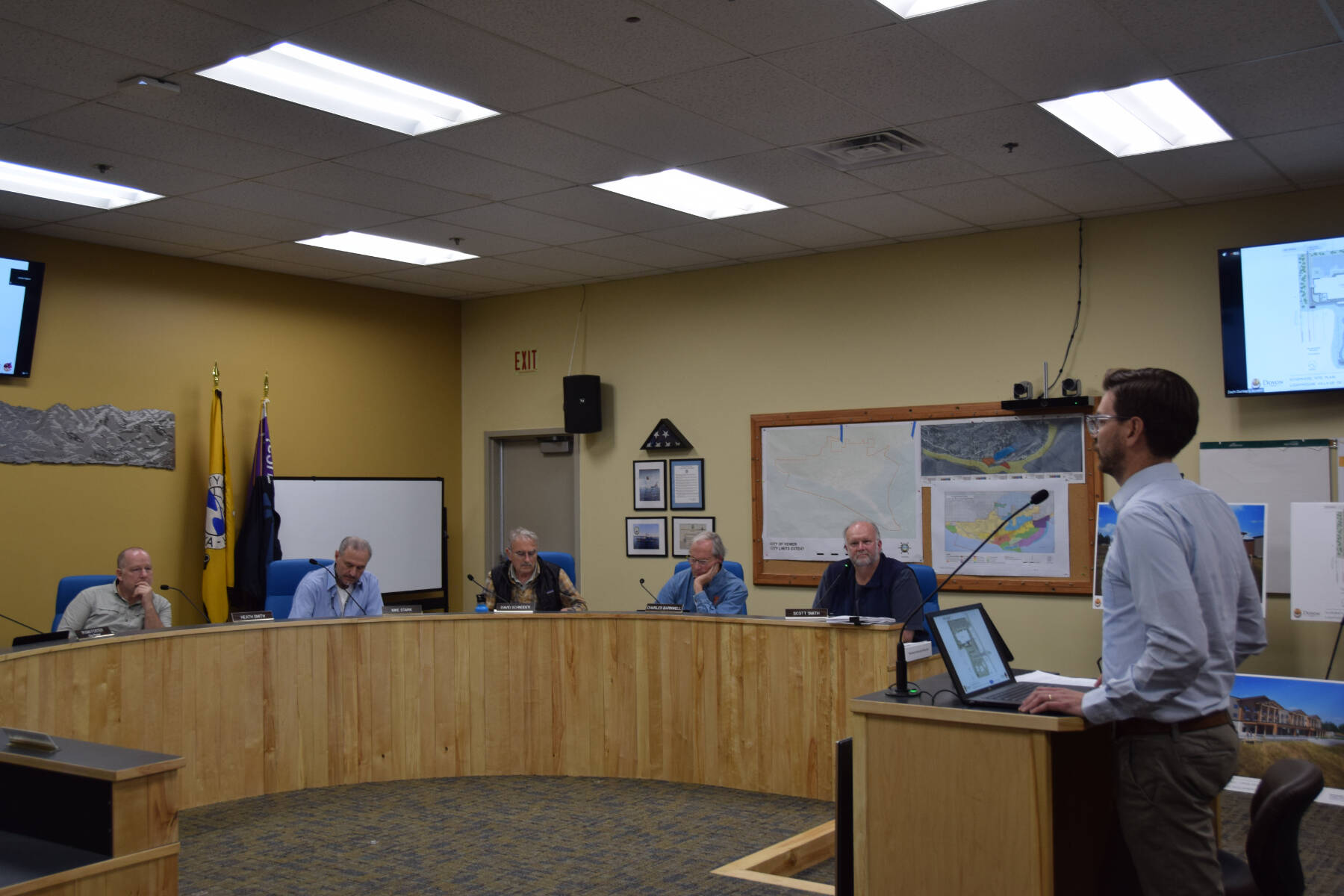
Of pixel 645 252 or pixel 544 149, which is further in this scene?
pixel 645 252

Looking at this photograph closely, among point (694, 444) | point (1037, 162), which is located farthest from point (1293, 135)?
point (694, 444)

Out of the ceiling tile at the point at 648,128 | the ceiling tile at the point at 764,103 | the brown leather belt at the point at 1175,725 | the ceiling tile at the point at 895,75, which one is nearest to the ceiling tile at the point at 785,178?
the ceiling tile at the point at 648,128

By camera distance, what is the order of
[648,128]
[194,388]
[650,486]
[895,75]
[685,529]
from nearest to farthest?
[895,75]
[648,128]
[194,388]
[685,529]
[650,486]

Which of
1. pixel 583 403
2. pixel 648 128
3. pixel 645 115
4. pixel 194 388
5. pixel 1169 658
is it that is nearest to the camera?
pixel 1169 658

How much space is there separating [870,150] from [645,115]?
3.42 ft

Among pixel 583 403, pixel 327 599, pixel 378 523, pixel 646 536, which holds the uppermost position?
pixel 583 403

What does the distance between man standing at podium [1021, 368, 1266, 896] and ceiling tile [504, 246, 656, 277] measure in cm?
494

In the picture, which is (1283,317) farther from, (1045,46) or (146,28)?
(146,28)

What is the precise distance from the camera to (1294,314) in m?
5.42

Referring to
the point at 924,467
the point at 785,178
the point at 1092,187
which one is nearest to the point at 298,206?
the point at 785,178

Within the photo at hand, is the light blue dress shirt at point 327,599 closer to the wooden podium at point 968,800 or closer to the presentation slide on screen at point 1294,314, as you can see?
the wooden podium at point 968,800

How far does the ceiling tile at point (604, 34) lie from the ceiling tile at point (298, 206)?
219 cm

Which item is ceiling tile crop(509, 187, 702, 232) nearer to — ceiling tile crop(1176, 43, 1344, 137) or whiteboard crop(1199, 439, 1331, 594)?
ceiling tile crop(1176, 43, 1344, 137)

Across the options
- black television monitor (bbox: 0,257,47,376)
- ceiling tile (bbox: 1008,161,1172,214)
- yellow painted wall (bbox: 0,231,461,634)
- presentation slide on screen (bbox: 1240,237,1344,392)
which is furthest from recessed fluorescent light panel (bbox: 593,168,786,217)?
black television monitor (bbox: 0,257,47,376)
